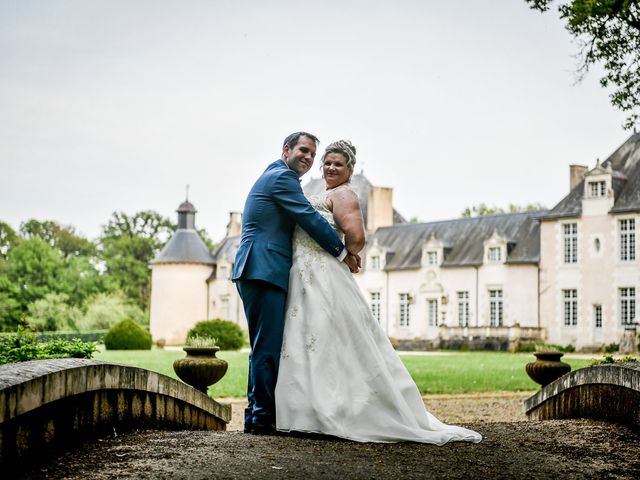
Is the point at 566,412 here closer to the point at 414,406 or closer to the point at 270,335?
the point at 414,406

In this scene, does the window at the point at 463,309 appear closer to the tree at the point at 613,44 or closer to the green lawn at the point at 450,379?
the green lawn at the point at 450,379

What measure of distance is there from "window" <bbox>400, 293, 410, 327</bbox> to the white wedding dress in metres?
36.4

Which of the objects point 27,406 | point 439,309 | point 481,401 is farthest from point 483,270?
point 27,406

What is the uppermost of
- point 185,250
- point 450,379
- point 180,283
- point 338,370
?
point 185,250

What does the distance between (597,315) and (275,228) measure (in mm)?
30984

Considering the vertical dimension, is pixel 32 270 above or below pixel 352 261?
above

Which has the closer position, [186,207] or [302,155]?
[302,155]

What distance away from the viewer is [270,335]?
17.6 ft

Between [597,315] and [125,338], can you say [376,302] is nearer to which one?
[597,315]

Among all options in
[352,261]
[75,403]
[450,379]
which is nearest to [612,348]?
[450,379]

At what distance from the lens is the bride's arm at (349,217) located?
5.52 meters

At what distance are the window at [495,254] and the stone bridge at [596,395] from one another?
30505 millimetres

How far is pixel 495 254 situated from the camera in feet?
124

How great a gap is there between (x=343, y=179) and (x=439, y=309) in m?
34.7
